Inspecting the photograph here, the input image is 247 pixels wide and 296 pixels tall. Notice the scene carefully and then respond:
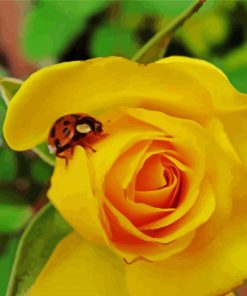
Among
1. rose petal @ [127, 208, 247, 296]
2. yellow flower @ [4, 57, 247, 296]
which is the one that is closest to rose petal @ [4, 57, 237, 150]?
yellow flower @ [4, 57, 247, 296]

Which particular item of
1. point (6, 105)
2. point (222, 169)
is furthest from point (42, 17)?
point (222, 169)

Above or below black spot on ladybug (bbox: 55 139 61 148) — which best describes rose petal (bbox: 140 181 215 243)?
below

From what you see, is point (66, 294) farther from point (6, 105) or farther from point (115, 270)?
point (6, 105)

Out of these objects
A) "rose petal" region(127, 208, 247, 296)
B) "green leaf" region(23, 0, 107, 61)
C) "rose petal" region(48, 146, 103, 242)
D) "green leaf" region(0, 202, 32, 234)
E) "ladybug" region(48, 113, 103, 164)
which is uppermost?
"green leaf" region(23, 0, 107, 61)

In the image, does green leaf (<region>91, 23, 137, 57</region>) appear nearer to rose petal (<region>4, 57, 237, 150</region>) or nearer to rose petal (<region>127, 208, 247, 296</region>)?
rose petal (<region>4, 57, 237, 150</region>)

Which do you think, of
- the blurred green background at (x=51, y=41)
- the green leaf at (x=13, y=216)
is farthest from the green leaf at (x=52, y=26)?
the green leaf at (x=13, y=216)

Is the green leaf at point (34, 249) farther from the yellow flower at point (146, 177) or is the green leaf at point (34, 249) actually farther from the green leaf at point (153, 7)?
the green leaf at point (153, 7)

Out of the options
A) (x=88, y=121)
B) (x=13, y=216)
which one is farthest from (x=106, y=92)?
(x=13, y=216)

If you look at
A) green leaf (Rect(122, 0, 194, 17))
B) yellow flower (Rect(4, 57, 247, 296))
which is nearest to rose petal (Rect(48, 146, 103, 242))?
yellow flower (Rect(4, 57, 247, 296))
